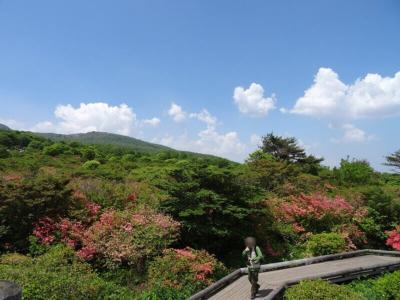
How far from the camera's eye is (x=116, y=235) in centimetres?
1190

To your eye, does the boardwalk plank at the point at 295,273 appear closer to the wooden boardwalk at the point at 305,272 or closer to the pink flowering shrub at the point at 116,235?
the wooden boardwalk at the point at 305,272

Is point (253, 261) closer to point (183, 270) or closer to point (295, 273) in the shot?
point (183, 270)

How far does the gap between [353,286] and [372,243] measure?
733cm

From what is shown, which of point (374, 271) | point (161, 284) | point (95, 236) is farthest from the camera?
point (374, 271)

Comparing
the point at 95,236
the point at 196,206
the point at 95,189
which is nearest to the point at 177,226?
the point at 196,206

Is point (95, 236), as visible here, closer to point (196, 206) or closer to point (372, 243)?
point (196, 206)

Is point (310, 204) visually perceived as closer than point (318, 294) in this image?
No

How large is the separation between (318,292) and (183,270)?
364 centimetres

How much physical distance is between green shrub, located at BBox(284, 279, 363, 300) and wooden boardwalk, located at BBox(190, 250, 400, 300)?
0.44 meters

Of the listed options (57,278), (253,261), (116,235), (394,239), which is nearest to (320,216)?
(394,239)

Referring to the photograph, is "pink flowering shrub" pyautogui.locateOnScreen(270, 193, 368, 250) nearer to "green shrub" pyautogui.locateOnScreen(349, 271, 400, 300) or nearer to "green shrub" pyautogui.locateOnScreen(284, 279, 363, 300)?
"green shrub" pyautogui.locateOnScreen(349, 271, 400, 300)

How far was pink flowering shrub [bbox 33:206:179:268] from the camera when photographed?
11508 mm

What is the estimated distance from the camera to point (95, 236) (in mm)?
11930

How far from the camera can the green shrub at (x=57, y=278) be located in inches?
330
